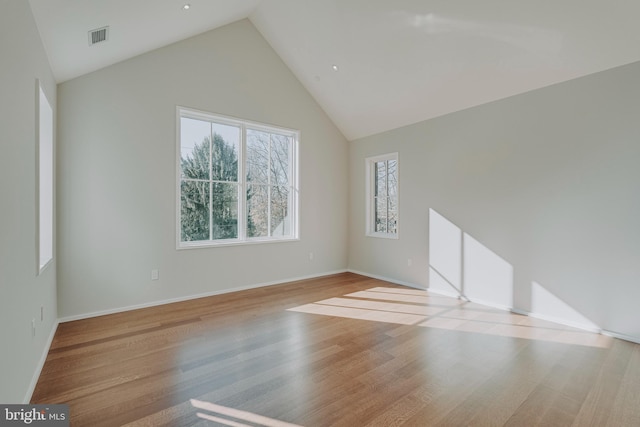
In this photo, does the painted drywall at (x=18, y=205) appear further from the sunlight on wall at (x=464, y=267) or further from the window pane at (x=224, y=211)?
the sunlight on wall at (x=464, y=267)

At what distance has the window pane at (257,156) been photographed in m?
4.52

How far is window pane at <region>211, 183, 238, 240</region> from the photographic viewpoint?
4.14 metres

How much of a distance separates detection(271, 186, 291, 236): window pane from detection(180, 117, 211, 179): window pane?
46.0 inches

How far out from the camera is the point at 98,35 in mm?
2609

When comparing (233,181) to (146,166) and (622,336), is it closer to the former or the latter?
(146,166)

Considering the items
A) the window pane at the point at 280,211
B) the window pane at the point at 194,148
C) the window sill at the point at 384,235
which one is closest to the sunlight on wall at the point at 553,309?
the window sill at the point at 384,235

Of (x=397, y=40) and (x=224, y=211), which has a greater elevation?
(x=397, y=40)

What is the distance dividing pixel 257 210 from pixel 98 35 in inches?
108

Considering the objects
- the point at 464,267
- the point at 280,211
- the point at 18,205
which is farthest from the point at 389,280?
the point at 18,205

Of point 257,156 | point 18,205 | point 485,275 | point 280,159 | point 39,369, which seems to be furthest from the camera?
point 280,159

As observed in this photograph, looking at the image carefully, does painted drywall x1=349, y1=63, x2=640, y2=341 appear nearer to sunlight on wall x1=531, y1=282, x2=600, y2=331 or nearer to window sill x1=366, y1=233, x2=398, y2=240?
sunlight on wall x1=531, y1=282, x2=600, y2=331

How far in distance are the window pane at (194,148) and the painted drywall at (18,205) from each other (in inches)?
64.7

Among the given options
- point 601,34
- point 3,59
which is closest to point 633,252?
point 601,34

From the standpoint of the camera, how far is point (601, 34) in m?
2.53
